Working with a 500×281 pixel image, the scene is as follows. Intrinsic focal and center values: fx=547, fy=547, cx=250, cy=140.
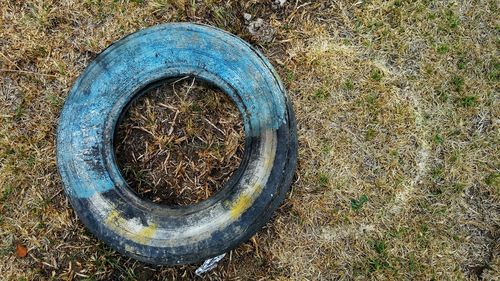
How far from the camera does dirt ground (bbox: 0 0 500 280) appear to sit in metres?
4.04

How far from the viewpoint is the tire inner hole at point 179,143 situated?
4.01 m

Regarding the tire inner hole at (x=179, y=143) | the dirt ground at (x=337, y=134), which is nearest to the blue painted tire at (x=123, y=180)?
the tire inner hole at (x=179, y=143)

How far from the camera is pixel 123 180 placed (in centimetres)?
366

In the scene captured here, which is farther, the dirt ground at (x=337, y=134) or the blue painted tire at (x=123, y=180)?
the dirt ground at (x=337, y=134)

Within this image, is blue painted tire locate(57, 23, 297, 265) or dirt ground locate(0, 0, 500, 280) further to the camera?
dirt ground locate(0, 0, 500, 280)

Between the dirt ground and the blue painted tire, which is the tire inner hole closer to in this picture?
the blue painted tire

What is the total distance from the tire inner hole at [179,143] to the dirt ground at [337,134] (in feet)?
1.65

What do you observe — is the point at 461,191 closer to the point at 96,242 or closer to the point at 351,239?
the point at 351,239

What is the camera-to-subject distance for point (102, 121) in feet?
11.9

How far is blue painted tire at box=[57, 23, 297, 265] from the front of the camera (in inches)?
138

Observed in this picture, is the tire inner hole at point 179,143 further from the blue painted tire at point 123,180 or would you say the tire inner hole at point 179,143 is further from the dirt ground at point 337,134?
the dirt ground at point 337,134

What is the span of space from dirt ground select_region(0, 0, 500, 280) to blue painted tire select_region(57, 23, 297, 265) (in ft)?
1.65

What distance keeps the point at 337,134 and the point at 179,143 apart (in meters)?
1.19

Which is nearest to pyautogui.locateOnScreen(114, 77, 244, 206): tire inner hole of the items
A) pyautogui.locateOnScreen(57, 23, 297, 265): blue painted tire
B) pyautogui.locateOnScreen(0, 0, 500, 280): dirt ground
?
pyautogui.locateOnScreen(57, 23, 297, 265): blue painted tire
